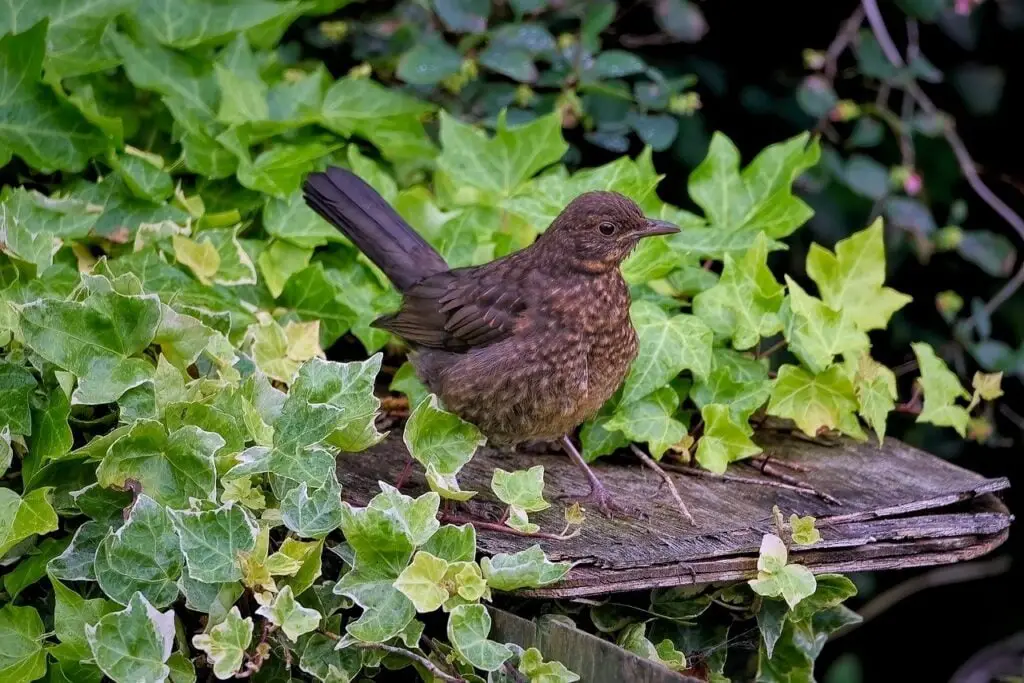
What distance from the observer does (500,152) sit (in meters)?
3.42

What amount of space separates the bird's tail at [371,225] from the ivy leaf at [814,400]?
0.89m

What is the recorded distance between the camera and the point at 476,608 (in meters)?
2.08

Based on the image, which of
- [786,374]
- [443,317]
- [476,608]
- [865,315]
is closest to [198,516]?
[476,608]

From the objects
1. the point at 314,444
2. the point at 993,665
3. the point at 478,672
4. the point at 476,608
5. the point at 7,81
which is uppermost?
the point at 7,81

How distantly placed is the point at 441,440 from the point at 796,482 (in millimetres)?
834

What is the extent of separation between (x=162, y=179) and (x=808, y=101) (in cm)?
193

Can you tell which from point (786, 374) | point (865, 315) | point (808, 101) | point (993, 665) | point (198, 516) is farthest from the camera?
point (993, 665)

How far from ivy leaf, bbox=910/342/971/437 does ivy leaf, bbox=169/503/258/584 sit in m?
1.73

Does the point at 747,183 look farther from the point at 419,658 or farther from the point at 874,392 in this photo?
the point at 419,658

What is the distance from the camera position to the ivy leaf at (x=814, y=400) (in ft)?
9.46

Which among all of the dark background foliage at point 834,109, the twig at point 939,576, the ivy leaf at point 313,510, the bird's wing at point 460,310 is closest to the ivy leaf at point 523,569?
the ivy leaf at point 313,510

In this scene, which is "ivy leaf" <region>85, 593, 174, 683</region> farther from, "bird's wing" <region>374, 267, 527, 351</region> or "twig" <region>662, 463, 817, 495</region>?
"twig" <region>662, 463, 817, 495</region>

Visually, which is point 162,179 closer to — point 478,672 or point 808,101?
point 478,672

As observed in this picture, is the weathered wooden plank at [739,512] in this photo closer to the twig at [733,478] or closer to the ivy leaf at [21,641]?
the twig at [733,478]
